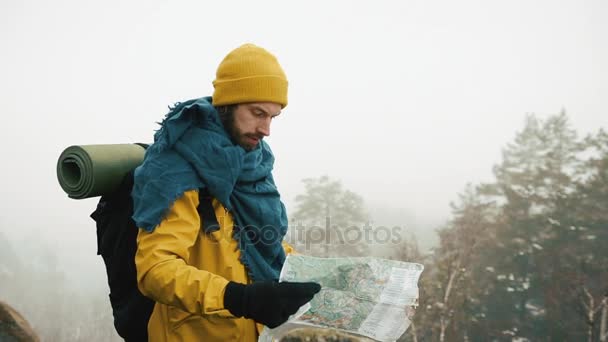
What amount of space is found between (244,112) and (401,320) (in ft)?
3.05

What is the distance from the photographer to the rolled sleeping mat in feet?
6.36

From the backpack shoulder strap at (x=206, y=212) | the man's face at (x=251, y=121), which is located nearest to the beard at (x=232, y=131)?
the man's face at (x=251, y=121)

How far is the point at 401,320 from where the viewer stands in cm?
174

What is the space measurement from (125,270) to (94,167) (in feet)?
1.34

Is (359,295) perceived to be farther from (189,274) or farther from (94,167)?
(94,167)

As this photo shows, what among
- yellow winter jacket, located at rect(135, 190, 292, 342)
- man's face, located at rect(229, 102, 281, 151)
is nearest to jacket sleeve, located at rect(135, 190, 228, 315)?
yellow winter jacket, located at rect(135, 190, 292, 342)

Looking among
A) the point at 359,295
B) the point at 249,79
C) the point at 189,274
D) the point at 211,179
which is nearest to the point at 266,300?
the point at 189,274

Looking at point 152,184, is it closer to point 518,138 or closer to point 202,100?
point 202,100

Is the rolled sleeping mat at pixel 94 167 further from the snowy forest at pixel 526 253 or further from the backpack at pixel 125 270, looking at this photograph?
the snowy forest at pixel 526 253

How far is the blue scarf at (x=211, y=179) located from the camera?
1675mm

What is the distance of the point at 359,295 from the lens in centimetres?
177

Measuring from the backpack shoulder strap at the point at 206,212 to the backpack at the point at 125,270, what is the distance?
0.92 ft

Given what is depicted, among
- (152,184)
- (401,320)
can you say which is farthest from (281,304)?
(152,184)

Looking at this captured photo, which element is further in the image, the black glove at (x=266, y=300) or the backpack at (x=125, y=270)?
the backpack at (x=125, y=270)
